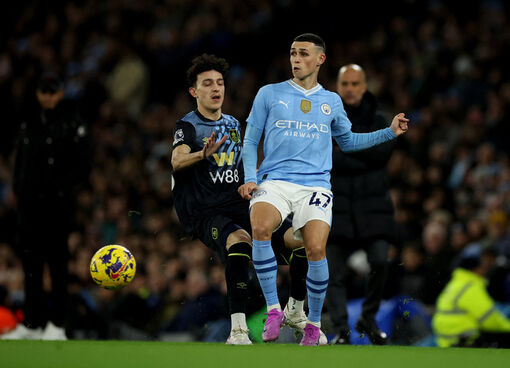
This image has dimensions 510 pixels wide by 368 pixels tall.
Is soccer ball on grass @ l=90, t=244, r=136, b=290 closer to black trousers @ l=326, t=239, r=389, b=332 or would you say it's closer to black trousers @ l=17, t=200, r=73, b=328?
black trousers @ l=17, t=200, r=73, b=328

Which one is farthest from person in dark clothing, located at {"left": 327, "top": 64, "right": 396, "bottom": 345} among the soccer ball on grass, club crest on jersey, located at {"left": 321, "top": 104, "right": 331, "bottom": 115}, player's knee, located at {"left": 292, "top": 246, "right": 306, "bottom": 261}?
the soccer ball on grass

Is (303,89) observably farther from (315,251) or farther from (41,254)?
(41,254)

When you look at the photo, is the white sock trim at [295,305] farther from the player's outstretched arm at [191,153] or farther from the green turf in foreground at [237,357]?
the player's outstretched arm at [191,153]

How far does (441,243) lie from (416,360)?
5830 mm

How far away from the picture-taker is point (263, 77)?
15.0 meters

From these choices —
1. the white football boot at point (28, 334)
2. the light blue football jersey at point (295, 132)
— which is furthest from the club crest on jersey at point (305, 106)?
the white football boot at point (28, 334)

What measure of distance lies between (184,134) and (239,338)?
1.59 m

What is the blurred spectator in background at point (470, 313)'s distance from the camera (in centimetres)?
945

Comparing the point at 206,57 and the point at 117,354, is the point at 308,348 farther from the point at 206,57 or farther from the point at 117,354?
the point at 206,57

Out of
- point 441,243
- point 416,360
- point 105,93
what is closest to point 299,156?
point 416,360

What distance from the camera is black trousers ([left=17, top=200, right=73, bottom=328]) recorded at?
8.16 metres

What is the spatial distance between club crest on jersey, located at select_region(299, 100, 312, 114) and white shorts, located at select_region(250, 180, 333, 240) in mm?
535

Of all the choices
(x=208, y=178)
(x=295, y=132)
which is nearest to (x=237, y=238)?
(x=208, y=178)

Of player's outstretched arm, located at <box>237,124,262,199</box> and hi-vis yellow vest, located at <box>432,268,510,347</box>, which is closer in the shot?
player's outstretched arm, located at <box>237,124,262,199</box>
